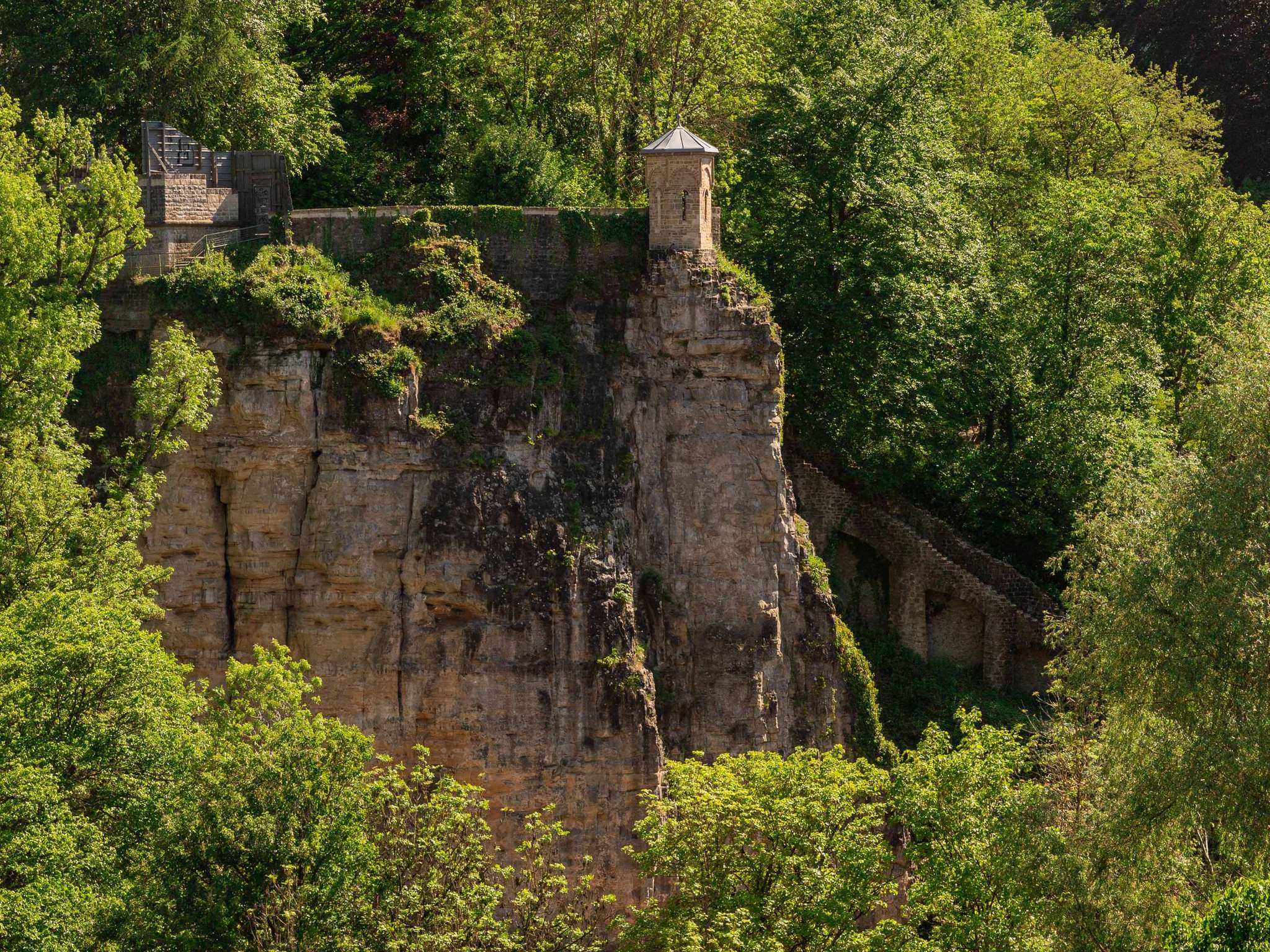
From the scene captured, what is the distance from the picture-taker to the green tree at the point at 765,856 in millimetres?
39594

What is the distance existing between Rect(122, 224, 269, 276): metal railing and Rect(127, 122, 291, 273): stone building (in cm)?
1

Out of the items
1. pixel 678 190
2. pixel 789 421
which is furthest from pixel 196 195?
pixel 789 421

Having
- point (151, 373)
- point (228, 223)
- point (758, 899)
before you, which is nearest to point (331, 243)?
point (228, 223)

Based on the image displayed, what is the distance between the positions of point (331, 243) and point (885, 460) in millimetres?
→ 14882

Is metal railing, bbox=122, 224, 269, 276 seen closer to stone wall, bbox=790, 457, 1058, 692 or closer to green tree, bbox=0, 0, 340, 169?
green tree, bbox=0, 0, 340, 169

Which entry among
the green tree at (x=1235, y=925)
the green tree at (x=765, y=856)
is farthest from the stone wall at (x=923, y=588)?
the green tree at (x=1235, y=925)

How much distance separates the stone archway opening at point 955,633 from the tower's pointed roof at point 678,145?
1347cm

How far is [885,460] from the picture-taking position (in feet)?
179

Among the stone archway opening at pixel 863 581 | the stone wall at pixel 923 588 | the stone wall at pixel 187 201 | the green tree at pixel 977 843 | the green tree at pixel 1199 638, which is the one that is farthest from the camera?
the stone archway opening at pixel 863 581

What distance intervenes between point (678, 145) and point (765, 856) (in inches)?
614

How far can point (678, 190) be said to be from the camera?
4834cm

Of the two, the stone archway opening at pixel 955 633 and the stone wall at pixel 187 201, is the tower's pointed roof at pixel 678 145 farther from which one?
the stone archway opening at pixel 955 633

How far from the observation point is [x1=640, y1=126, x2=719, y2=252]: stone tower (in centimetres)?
4800

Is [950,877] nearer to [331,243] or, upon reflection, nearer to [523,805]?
[523,805]
